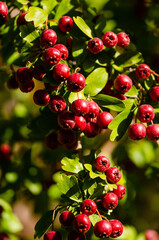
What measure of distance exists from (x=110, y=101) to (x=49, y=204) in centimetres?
96

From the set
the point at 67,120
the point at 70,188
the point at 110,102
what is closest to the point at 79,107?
the point at 67,120

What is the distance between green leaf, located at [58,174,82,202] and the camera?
3.54 ft

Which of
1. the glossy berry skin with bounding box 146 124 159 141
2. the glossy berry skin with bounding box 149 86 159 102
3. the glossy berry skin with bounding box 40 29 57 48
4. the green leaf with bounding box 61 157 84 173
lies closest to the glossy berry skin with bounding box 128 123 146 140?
the glossy berry skin with bounding box 146 124 159 141

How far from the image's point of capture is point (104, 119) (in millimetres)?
1117

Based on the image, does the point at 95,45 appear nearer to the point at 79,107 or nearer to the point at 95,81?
the point at 95,81

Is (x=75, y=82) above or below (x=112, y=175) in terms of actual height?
above

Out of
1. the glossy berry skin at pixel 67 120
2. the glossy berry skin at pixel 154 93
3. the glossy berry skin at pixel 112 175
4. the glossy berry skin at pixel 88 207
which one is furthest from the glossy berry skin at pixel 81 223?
Result: the glossy berry skin at pixel 154 93

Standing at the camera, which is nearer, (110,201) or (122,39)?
(110,201)

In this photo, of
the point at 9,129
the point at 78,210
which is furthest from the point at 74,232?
Result: the point at 9,129

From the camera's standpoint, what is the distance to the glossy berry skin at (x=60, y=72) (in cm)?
104

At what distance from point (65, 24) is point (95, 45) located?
142mm

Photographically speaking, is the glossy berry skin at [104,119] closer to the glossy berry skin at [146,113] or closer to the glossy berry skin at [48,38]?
the glossy berry skin at [146,113]

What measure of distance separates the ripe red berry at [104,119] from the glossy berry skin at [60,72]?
0.20 m

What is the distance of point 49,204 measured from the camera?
185 centimetres
